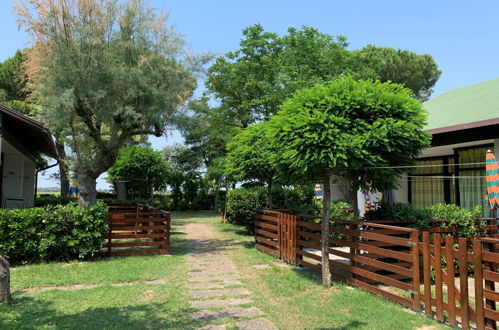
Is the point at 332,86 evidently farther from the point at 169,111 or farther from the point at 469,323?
the point at 169,111

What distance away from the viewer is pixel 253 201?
505 inches

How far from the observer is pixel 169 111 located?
10.0 m

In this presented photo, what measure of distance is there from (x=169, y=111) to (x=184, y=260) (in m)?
4.27

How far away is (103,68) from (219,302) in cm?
708

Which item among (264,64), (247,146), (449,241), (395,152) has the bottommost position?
(449,241)

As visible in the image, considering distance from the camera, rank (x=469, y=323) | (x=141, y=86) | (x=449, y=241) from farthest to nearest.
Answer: (x=141, y=86) → (x=449, y=241) → (x=469, y=323)

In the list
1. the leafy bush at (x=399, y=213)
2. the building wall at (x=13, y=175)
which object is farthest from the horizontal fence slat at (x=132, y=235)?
the building wall at (x=13, y=175)

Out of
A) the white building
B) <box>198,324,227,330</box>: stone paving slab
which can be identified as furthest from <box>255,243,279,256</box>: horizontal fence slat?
the white building

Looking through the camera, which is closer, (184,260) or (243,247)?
(184,260)

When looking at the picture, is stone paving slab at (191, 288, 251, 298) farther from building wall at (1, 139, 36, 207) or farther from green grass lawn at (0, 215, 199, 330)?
building wall at (1, 139, 36, 207)

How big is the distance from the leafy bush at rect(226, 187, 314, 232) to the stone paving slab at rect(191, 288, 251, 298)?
652 centimetres

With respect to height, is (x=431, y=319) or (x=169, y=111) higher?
(x=169, y=111)

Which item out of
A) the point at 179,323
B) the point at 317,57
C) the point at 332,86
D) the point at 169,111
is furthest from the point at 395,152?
the point at 317,57

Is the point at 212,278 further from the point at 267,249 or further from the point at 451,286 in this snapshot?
the point at 451,286
